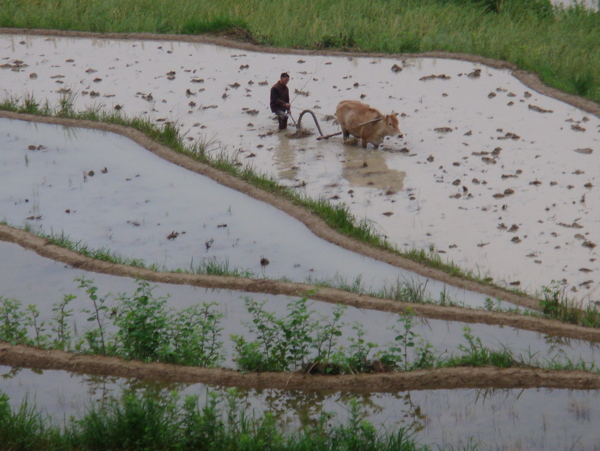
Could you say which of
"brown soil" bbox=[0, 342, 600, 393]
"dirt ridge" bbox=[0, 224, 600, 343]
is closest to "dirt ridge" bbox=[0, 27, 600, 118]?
"dirt ridge" bbox=[0, 224, 600, 343]

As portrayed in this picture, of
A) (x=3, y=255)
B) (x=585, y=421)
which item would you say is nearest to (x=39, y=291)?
(x=3, y=255)

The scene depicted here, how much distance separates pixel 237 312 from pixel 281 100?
5.37m

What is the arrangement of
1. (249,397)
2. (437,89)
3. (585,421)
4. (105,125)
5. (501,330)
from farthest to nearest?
1. (437,89)
2. (105,125)
3. (501,330)
4. (249,397)
5. (585,421)

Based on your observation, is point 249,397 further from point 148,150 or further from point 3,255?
point 148,150

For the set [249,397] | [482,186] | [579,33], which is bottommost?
[249,397]

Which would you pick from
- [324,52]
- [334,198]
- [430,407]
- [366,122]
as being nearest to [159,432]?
[430,407]

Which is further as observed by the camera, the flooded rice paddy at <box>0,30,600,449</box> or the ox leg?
the ox leg

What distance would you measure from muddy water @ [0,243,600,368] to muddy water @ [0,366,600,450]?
49 cm

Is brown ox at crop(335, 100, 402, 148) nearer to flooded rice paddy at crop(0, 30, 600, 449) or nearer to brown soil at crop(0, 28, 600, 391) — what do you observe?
flooded rice paddy at crop(0, 30, 600, 449)

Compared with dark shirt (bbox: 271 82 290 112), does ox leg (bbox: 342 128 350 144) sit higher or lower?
lower

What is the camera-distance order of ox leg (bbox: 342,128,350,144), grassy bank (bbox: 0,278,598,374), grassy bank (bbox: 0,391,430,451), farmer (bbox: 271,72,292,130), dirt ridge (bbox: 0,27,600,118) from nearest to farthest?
1. grassy bank (bbox: 0,391,430,451)
2. grassy bank (bbox: 0,278,598,374)
3. ox leg (bbox: 342,128,350,144)
4. farmer (bbox: 271,72,292,130)
5. dirt ridge (bbox: 0,27,600,118)

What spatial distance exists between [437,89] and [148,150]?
494 cm

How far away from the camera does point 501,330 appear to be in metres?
6.15

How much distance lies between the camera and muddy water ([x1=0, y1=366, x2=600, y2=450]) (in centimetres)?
456
